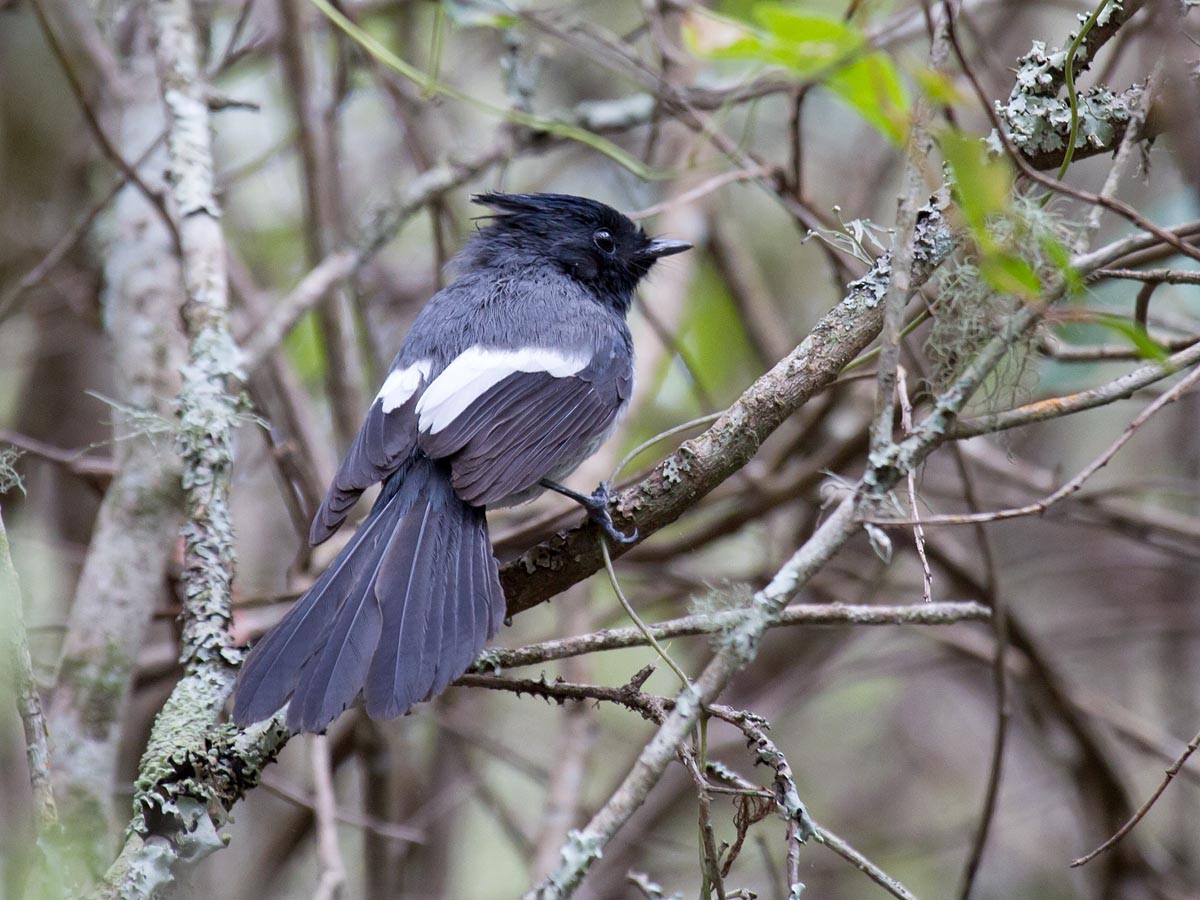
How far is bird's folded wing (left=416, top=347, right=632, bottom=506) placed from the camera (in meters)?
2.40

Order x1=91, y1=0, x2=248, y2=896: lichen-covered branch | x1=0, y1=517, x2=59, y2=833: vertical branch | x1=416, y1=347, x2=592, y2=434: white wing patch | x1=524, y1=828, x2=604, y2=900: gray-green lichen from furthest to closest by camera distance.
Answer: x1=416, y1=347, x2=592, y2=434: white wing patch < x1=91, y1=0, x2=248, y2=896: lichen-covered branch < x1=0, y1=517, x2=59, y2=833: vertical branch < x1=524, y1=828, x2=604, y2=900: gray-green lichen

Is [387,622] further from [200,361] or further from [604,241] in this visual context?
[604,241]

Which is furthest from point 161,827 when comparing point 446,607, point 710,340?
point 710,340

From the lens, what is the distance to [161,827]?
164 cm

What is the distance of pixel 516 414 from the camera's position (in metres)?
2.56

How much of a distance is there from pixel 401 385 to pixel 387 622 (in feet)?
2.74

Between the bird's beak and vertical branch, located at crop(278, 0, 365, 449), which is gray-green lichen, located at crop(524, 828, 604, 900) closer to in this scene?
the bird's beak

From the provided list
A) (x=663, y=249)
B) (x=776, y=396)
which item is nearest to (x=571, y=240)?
(x=663, y=249)

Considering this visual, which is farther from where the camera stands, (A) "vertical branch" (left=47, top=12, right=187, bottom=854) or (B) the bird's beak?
(B) the bird's beak

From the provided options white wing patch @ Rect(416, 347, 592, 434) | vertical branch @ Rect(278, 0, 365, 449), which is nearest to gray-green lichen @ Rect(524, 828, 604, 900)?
white wing patch @ Rect(416, 347, 592, 434)

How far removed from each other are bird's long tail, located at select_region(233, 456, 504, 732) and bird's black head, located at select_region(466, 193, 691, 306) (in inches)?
42.1

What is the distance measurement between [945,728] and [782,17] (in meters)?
4.37

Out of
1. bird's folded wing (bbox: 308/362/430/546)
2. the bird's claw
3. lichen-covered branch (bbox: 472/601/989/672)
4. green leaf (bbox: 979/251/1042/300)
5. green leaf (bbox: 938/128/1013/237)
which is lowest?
lichen-covered branch (bbox: 472/601/989/672)

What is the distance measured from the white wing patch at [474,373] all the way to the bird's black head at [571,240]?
1.63ft
